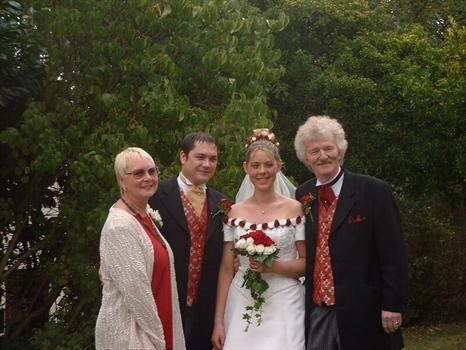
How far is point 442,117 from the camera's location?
518 inches

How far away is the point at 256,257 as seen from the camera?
4.86 m

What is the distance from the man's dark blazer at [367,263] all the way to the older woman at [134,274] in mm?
1089

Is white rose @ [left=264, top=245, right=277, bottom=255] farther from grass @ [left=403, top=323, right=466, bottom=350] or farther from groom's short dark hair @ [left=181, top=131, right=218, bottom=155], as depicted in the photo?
grass @ [left=403, top=323, right=466, bottom=350]

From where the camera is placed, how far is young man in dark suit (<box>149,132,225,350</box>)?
531 cm

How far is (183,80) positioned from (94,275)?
83.2 inches

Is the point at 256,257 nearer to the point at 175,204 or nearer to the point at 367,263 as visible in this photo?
the point at 367,263

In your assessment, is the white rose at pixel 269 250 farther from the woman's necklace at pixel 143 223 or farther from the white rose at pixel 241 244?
the woman's necklace at pixel 143 223

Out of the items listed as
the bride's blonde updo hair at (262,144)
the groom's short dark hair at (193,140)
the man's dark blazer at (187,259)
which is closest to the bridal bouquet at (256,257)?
the man's dark blazer at (187,259)

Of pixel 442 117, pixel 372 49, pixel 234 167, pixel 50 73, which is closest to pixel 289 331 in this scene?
pixel 234 167

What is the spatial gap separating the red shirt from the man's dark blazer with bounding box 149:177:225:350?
0.85 metres

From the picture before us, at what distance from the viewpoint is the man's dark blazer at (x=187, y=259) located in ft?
17.4

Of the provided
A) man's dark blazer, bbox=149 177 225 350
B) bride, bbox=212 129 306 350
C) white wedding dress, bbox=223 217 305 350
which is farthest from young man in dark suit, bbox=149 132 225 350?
white wedding dress, bbox=223 217 305 350

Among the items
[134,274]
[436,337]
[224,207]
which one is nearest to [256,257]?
[224,207]

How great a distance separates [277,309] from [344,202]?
2.89 ft
